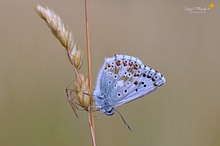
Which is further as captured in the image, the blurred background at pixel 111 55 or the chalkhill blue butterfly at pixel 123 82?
the blurred background at pixel 111 55

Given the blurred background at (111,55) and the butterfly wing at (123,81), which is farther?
the blurred background at (111,55)

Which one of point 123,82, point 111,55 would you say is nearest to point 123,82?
point 123,82

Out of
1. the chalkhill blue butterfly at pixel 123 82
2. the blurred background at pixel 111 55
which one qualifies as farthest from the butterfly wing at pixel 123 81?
the blurred background at pixel 111 55

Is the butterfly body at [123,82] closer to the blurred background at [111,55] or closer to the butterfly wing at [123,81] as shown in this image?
the butterfly wing at [123,81]

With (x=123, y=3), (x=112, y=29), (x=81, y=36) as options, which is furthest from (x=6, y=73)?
(x=123, y=3)

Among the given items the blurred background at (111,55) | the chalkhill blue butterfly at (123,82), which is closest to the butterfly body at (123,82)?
the chalkhill blue butterfly at (123,82)

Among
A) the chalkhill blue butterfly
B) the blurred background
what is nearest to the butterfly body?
the chalkhill blue butterfly

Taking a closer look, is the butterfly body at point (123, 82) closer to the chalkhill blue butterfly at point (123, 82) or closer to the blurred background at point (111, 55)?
the chalkhill blue butterfly at point (123, 82)

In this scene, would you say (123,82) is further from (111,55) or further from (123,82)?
(111,55)
